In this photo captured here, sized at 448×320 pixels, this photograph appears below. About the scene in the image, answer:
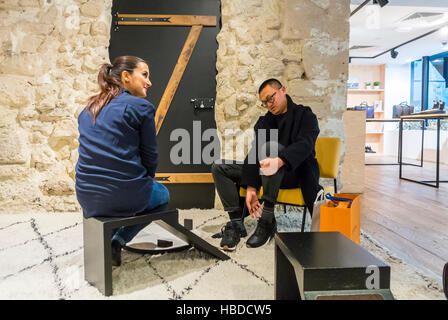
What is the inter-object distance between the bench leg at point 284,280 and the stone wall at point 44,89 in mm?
2532

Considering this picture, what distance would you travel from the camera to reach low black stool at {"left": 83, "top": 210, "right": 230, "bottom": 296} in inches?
59.5

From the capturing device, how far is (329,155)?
8.33 feet

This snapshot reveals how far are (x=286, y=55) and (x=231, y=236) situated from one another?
1.91 m

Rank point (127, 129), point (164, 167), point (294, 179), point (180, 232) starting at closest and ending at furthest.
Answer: point (127, 129)
point (180, 232)
point (294, 179)
point (164, 167)

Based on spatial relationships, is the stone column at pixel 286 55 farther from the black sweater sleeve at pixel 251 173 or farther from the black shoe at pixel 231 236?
the black shoe at pixel 231 236

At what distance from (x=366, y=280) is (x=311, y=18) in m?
2.76

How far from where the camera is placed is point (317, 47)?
310cm

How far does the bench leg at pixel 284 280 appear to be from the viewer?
1333 mm

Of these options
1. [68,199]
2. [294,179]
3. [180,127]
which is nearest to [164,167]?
[180,127]

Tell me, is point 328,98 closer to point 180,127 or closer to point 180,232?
point 180,127

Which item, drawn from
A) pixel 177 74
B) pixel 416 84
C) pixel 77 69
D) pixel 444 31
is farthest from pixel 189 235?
pixel 416 84

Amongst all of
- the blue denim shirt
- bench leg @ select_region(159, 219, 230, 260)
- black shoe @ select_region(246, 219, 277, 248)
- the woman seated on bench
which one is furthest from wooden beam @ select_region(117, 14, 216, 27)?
bench leg @ select_region(159, 219, 230, 260)

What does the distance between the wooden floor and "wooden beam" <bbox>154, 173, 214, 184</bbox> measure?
1526 mm
